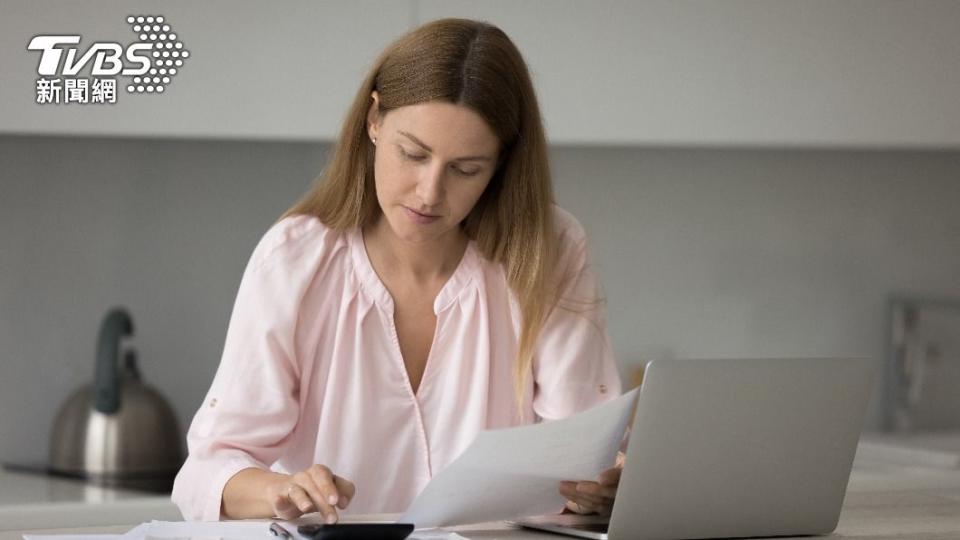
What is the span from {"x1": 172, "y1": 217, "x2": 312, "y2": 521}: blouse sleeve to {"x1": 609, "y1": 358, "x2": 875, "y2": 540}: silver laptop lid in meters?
0.47

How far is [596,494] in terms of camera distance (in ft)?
4.79

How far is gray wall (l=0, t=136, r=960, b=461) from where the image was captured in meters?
2.88

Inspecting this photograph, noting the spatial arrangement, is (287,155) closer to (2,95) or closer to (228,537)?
(2,95)

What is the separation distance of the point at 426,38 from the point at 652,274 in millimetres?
1648

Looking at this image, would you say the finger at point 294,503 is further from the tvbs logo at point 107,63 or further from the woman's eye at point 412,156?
the tvbs logo at point 107,63

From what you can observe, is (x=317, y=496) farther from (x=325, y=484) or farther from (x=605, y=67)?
(x=605, y=67)

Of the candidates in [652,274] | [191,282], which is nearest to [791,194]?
[652,274]

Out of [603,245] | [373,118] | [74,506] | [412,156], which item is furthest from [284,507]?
[603,245]

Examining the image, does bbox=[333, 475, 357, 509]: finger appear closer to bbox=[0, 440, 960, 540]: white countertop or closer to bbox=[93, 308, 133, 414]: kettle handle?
bbox=[0, 440, 960, 540]: white countertop

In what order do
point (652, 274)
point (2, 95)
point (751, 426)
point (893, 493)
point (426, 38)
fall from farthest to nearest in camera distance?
point (652, 274)
point (2, 95)
point (893, 493)
point (426, 38)
point (751, 426)

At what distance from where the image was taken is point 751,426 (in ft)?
4.51

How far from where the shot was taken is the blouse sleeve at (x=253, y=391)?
1580 millimetres

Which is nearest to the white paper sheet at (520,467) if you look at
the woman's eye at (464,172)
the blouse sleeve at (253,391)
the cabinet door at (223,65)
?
the blouse sleeve at (253,391)

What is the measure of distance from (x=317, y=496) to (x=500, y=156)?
59 cm
